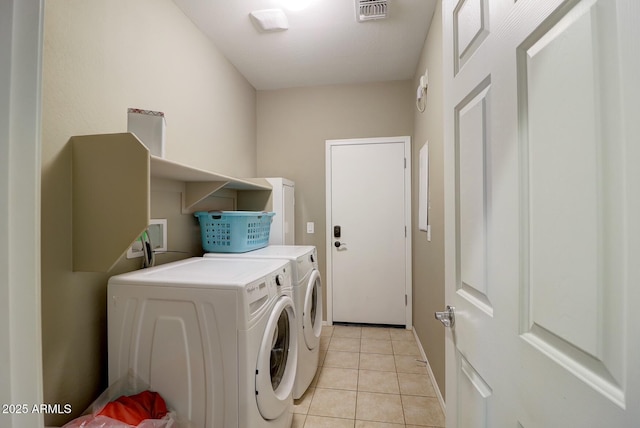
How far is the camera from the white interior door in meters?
0.36

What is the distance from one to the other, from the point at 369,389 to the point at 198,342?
140 cm

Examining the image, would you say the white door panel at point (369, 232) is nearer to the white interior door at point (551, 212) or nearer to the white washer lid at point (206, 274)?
the white washer lid at point (206, 274)

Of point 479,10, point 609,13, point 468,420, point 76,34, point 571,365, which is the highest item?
point 76,34

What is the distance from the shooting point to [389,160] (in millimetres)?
2922

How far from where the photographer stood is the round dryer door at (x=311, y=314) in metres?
1.78

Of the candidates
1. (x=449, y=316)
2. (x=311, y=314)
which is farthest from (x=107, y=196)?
(x=311, y=314)

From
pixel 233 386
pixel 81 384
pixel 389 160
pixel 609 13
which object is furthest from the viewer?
pixel 389 160

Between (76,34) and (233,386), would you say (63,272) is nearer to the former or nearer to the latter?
(233,386)

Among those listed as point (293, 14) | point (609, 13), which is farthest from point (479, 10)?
point (293, 14)

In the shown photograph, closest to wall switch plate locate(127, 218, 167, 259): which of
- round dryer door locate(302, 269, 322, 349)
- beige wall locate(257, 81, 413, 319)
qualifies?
round dryer door locate(302, 269, 322, 349)

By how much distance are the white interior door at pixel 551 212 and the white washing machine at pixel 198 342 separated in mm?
770

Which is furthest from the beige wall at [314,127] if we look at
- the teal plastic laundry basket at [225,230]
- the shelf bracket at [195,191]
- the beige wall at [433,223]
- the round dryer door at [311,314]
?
the shelf bracket at [195,191]

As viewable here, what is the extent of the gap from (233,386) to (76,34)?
159cm

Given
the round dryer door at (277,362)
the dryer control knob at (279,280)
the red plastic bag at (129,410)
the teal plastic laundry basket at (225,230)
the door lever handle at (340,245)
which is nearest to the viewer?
the red plastic bag at (129,410)
